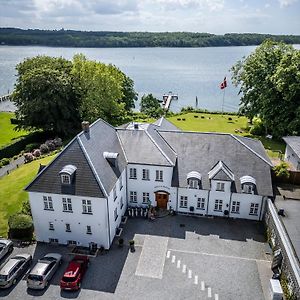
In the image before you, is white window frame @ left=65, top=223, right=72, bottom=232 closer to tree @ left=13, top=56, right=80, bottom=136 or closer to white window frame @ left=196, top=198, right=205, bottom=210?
white window frame @ left=196, top=198, right=205, bottom=210

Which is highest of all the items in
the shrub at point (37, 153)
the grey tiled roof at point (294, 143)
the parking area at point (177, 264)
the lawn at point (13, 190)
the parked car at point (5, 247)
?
the grey tiled roof at point (294, 143)

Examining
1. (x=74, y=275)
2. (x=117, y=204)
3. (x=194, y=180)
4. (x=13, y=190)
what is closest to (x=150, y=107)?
(x=13, y=190)

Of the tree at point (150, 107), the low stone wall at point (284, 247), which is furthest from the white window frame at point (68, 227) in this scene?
the tree at point (150, 107)

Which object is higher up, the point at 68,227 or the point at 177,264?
the point at 68,227

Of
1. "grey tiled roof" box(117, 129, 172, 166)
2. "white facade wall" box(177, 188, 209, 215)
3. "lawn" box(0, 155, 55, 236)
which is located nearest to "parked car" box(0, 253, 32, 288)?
"lawn" box(0, 155, 55, 236)

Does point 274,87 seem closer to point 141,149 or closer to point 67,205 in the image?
point 141,149

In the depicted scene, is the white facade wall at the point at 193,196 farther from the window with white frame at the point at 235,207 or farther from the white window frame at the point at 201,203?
the window with white frame at the point at 235,207
